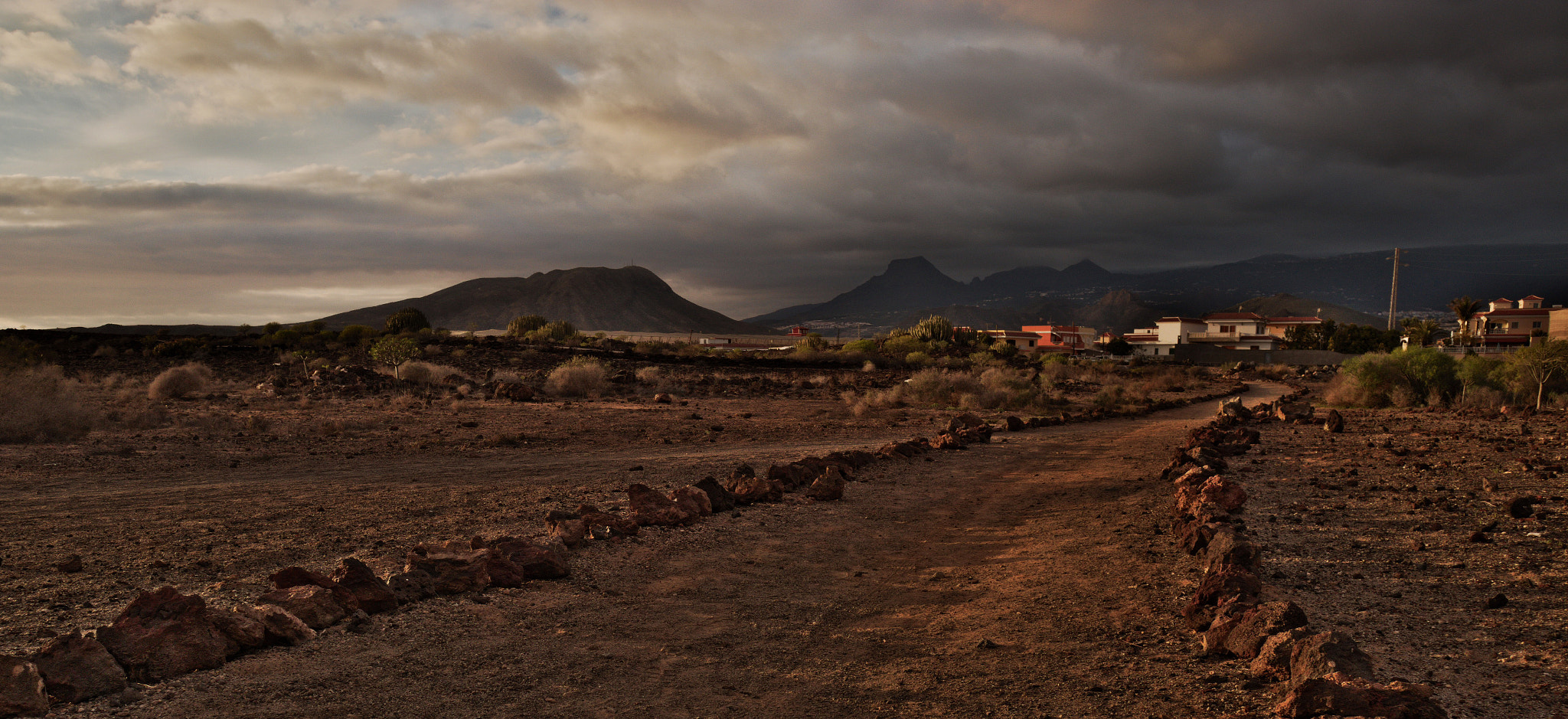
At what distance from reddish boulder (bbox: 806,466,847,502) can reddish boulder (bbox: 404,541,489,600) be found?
5.25 meters

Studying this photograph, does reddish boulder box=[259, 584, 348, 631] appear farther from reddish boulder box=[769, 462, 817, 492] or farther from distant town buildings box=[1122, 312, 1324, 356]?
distant town buildings box=[1122, 312, 1324, 356]

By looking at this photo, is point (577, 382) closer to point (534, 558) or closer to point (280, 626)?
point (534, 558)

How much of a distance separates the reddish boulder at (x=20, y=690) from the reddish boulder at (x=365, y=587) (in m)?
1.84

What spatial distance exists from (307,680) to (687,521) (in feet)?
15.9

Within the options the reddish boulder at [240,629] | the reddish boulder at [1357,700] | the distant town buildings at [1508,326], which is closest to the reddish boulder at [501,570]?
the reddish boulder at [240,629]

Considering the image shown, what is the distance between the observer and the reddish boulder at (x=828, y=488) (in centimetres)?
1105

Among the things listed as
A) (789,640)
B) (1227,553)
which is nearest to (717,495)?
(789,640)

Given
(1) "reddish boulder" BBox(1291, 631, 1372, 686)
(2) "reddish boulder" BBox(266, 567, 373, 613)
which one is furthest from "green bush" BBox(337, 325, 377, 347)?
(1) "reddish boulder" BBox(1291, 631, 1372, 686)

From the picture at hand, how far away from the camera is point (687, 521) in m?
9.23

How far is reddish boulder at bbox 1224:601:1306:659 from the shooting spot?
5.05m

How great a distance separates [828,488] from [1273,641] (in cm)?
671

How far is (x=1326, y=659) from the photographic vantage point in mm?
4395

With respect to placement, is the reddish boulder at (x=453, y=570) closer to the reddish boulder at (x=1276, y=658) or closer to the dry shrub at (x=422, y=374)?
the reddish boulder at (x=1276, y=658)

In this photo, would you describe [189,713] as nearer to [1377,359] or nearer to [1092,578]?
[1092,578]
